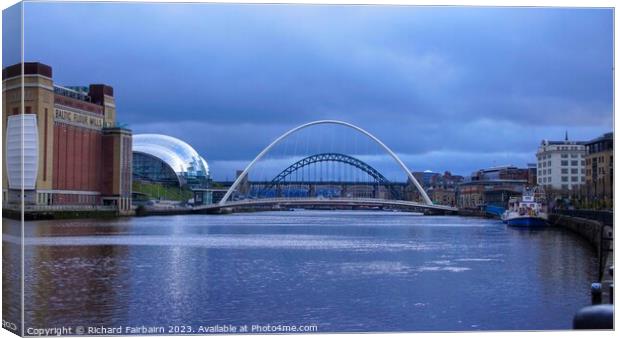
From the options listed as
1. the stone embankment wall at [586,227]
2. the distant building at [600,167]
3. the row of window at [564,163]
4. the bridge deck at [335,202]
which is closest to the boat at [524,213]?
the stone embankment wall at [586,227]

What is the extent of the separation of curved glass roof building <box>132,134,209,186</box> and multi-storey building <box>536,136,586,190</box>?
29.6 meters

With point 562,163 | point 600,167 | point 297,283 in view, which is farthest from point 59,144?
point 600,167

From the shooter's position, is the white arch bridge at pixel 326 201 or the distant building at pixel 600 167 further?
the white arch bridge at pixel 326 201

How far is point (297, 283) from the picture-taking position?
15.2 metres

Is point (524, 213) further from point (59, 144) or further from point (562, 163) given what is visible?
point (59, 144)

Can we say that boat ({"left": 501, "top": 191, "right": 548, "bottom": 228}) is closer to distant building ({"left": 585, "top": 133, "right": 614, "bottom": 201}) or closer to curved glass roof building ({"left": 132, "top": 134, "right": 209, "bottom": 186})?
curved glass roof building ({"left": 132, "top": 134, "right": 209, "bottom": 186})

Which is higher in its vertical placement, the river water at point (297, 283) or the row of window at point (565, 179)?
the row of window at point (565, 179)

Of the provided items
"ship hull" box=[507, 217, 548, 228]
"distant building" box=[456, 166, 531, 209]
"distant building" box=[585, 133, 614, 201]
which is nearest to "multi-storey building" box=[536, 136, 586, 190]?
"distant building" box=[585, 133, 614, 201]

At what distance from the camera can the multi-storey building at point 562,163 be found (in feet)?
48.4

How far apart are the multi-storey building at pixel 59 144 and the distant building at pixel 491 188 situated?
1136 centimetres

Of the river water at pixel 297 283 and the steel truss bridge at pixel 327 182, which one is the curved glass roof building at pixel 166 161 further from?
the river water at pixel 297 283

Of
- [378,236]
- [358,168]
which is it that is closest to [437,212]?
[358,168]

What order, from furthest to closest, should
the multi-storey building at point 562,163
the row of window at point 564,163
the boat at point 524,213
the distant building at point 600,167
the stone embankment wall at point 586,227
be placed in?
the boat at point 524,213, the stone embankment wall at point 586,227, the row of window at point 564,163, the multi-storey building at point 562,163, the distant building at point 600,167

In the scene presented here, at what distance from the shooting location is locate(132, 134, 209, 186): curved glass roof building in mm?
46656
